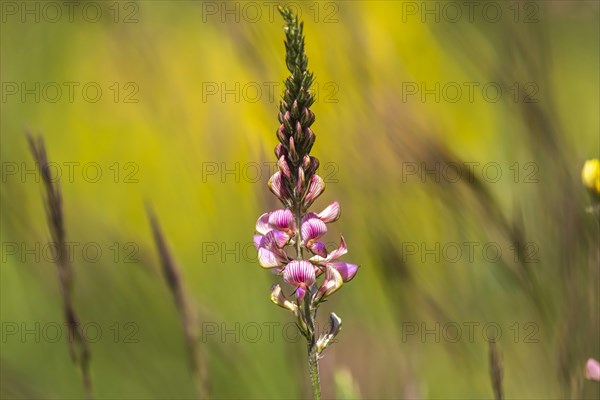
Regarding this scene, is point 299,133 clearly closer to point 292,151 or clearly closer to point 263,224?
point 292,151

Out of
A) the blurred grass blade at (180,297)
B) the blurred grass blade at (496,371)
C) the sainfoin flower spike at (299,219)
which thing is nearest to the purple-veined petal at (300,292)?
the sainfoin flower spike at (299,219)

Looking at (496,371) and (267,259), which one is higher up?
(267,259)

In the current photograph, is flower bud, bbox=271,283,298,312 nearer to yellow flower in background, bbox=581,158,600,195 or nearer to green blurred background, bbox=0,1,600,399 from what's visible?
green blurred background, bbox=0,1,600,399

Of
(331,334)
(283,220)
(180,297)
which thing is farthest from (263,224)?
(180,297)

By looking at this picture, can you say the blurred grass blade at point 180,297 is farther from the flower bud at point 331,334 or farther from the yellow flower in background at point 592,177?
the yellow flower in background at point 592,177

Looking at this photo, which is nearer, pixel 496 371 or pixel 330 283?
pixel 330 283

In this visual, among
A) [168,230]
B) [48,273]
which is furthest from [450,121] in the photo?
[48,273]

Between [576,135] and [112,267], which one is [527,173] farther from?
[112,267]
